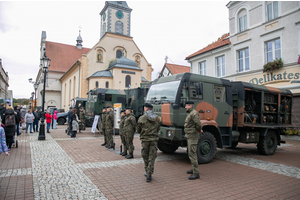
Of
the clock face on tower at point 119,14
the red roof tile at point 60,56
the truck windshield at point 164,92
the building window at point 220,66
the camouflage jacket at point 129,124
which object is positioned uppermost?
the clock face on tower at point 119,14

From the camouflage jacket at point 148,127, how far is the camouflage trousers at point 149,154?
125 mm

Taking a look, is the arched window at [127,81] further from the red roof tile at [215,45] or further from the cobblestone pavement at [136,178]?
the cobblestone pavement at [136,178]

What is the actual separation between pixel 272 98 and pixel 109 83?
2944 centimetres

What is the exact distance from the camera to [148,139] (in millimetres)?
5324

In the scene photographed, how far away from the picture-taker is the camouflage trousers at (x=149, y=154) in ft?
17.1

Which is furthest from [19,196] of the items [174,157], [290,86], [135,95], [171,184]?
[290,86]

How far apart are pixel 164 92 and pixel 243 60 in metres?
11.9

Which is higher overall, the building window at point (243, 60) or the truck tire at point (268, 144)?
the building window at point (243, 60)

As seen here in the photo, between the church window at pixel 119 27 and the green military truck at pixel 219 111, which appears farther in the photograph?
the church window at pixel 119 27

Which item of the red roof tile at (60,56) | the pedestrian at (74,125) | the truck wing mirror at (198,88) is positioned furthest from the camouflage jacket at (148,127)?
the red roof tile at (60,56)

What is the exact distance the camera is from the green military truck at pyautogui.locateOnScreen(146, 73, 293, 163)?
6.81 meters

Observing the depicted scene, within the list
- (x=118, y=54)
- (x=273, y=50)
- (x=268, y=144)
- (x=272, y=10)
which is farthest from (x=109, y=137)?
(x=118, y=54)

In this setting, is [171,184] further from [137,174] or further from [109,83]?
[109,83]

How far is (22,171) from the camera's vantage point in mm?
5867
